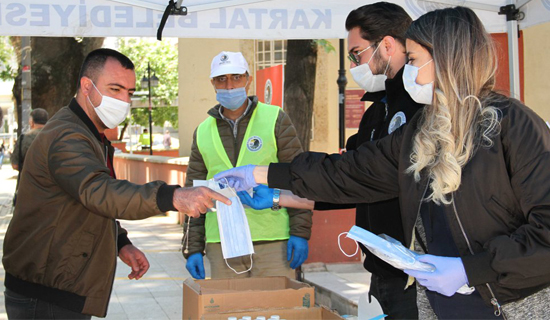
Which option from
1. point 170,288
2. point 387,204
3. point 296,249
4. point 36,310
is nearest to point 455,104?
point 387,204

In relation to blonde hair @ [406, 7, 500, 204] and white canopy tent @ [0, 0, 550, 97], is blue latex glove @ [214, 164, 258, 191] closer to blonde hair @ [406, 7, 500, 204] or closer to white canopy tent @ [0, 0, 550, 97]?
blonde hair @ [406, 7, 500, 204]

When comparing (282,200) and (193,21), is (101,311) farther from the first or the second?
(193,21)

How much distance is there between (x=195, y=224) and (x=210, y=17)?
1.43m

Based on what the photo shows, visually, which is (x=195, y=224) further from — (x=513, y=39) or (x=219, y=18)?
(x=513, y=39)

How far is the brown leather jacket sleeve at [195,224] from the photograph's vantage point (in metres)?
4.53

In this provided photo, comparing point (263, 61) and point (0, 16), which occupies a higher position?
point (263, 61)

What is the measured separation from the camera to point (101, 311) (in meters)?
3.14

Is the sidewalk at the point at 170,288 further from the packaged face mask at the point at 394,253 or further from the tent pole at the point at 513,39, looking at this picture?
the packaged face mask at the point at 394,253

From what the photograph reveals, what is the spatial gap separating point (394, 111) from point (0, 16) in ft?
8.57

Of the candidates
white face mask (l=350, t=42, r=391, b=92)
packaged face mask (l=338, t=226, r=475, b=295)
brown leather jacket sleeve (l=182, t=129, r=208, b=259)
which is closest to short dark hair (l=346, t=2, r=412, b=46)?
white face mask (l=350, t=42, r=391, b=92)

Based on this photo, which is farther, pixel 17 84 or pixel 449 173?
pixel 17 84

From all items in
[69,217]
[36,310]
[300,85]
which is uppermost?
[300,85]

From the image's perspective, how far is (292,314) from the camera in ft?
9.11

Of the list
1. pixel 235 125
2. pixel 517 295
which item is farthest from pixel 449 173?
pixel 235 125
